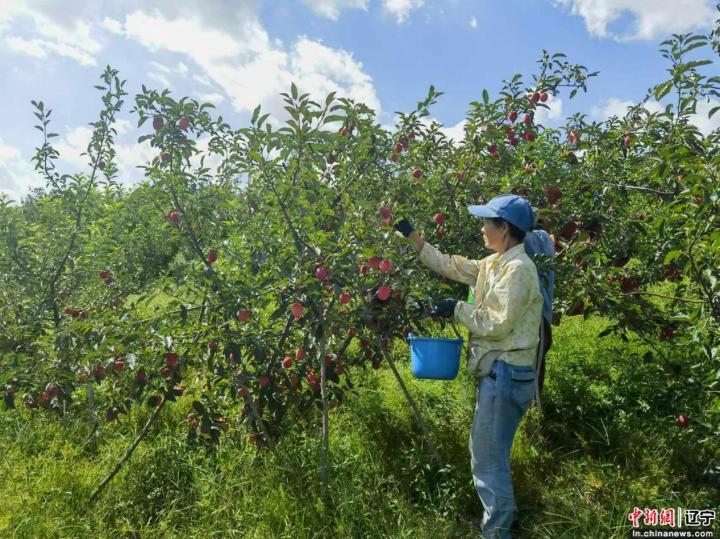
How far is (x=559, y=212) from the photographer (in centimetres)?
275

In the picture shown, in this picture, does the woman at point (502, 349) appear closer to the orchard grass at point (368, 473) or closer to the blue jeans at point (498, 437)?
the blue jeans at point (498, 437)

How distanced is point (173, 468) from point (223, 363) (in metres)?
0.80

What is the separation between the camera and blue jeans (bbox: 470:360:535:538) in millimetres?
2023

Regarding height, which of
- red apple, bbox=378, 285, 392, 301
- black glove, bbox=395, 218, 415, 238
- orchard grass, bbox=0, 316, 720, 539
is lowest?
orchard grass, bbox=0, 316, 720, 539

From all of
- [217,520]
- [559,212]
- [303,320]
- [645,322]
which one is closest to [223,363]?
[303,320]

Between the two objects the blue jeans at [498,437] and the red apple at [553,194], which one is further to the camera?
the red apple at [553,194]

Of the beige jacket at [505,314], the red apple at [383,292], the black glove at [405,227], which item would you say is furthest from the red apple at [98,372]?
the beige jacket at [505,314]

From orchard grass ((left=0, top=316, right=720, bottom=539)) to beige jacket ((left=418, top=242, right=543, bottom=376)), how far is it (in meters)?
0.82

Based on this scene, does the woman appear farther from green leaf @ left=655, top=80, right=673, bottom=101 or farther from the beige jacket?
green leaf @ left=655, top=80, right=673, bottom=101

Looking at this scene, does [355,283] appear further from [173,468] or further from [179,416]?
[179,416]

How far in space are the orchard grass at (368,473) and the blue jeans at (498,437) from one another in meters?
0.33

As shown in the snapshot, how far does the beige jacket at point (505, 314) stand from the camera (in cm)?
199

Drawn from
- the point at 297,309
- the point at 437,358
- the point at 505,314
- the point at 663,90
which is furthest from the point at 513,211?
the point at 663,90

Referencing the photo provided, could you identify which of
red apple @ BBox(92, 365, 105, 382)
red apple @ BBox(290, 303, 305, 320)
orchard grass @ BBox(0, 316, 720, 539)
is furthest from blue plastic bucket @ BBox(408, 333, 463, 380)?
red apple @ BBox(92, 365, 105, 382)
